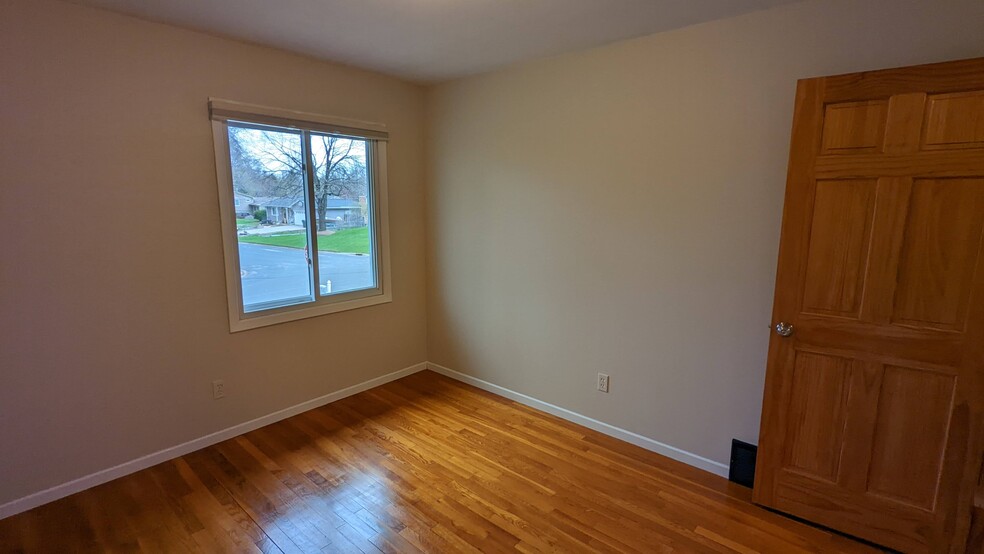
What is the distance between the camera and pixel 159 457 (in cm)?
252

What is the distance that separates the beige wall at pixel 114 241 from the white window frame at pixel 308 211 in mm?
63

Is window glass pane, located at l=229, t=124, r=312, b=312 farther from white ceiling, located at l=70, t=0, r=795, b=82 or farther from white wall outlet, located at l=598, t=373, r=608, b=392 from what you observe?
white wall outlet, located at l=598, t=373, r=608, b=392

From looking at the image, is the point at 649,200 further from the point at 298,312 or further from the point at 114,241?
the point at 114,241

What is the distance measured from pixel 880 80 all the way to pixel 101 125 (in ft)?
11.6

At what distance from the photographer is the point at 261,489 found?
7.52 feet

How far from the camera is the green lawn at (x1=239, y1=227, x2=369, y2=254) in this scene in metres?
2.89

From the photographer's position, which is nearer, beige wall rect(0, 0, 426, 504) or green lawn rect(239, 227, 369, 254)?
beige wall rect(0, 0, 426, 504)

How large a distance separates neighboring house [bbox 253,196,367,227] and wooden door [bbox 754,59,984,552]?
9.18ft

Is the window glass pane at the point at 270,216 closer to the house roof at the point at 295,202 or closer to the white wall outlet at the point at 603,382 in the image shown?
the house roof at the point at 295,202

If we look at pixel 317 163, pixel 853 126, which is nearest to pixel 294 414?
pixel 317 163

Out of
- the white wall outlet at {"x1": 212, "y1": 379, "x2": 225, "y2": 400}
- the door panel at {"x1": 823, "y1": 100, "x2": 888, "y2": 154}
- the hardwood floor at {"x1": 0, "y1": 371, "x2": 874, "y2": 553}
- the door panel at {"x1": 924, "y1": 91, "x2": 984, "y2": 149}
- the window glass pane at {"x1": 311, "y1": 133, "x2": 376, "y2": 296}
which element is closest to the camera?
the door panel at {"x1": 924, "y1": 91, "x2": 984, "y2": 149}

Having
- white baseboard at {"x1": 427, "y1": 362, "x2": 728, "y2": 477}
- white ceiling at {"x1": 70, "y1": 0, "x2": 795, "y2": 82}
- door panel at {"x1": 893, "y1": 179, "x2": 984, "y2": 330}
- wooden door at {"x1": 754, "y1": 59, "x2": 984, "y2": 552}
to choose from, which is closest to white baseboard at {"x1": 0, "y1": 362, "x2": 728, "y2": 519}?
white baseboard at {"x1": 427, "y1": 362, "x2": 728, "y2": 477}

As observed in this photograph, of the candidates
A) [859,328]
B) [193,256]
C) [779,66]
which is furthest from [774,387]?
[193,256]

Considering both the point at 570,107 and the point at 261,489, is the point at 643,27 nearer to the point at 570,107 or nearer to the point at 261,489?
the point at 570,107
